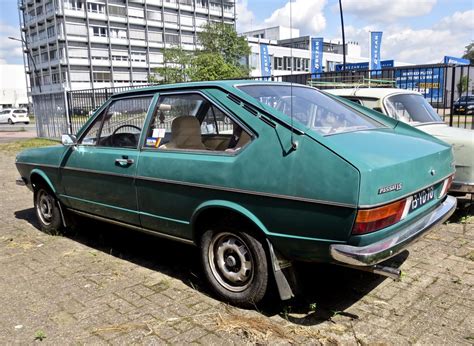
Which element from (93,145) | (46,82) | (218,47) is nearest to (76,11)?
(46,82)

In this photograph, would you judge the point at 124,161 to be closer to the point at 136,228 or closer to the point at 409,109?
the point at 136,228

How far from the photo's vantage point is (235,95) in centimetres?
347

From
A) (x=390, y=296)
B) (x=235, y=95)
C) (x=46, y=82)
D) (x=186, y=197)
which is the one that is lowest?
(x=390, y=296)

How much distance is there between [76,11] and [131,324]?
75908 mm

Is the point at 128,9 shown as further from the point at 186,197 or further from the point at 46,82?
the point at 186,197

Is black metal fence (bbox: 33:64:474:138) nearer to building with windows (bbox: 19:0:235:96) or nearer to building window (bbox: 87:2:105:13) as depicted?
building with windows (bbox: 19:0:235:96)

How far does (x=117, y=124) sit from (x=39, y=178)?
5.25 ft

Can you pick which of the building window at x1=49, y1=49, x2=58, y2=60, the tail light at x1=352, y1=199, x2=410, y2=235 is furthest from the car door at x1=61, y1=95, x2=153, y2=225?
the building window at x1=49, y1=49, x2=58, y2=60

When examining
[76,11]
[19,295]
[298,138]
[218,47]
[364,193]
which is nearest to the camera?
[364,193]

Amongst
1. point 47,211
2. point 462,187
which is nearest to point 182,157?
point 47,211

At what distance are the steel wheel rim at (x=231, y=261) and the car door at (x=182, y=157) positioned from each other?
312 millimetres

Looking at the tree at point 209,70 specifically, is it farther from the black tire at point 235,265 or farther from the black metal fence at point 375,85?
the black tire at point 235,265

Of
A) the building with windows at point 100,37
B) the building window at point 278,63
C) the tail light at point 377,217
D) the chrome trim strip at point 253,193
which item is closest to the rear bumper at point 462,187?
the tail light at point 377,217

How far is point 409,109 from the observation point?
6.23 metres
